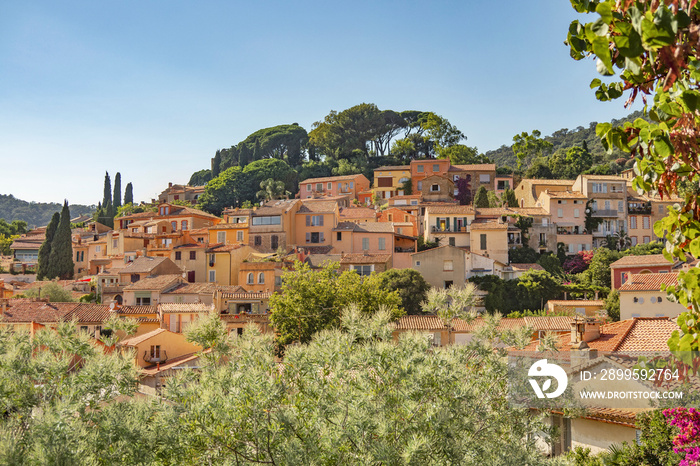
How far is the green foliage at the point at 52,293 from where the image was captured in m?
47.3

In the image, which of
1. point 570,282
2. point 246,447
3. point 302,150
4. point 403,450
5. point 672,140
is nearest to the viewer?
point 672,140

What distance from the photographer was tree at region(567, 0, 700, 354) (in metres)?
2.41

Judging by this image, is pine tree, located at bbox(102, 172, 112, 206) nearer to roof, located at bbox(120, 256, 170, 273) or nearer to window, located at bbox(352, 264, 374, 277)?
roof, located at bbox(120, 256, 170, 273)

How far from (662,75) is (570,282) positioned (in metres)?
46.3

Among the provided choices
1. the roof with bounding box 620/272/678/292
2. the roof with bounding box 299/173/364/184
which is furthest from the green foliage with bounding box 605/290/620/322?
the roof with bounding box 299/173/364/184

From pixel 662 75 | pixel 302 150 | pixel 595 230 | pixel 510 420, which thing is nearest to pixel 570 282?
pixel 595 230

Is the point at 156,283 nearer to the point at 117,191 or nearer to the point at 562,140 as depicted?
the point at 117,191

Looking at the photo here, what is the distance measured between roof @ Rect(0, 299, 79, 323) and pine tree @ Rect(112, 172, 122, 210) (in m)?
62.0

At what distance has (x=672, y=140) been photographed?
2.88 metres

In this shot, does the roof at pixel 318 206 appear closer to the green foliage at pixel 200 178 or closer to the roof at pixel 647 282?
the roof at pixel 647 282

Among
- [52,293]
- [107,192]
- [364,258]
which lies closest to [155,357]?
[364,258]

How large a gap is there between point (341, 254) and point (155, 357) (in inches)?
796

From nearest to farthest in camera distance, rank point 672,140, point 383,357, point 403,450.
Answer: point 672,140
point 403,450
point 383,357

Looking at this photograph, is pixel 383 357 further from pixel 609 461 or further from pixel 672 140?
pixel 672 140
